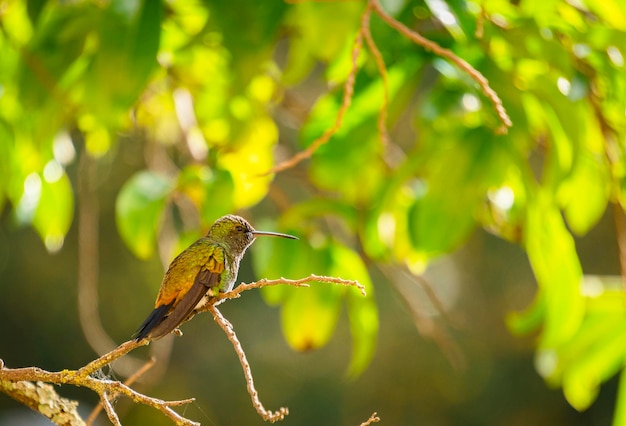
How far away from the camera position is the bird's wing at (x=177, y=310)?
96 cm

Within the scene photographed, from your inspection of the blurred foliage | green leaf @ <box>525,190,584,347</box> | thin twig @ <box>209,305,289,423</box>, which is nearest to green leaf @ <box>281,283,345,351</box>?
the blurred foliage

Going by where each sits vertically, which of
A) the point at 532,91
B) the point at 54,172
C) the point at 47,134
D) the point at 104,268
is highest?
the point at 532,91

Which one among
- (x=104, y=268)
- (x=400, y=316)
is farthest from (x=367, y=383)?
(x=104, y=268)

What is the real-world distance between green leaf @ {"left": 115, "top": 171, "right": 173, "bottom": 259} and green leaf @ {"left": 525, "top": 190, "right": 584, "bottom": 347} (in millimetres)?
874

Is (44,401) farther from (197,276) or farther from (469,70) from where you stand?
(469,70)

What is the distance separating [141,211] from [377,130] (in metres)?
0.60

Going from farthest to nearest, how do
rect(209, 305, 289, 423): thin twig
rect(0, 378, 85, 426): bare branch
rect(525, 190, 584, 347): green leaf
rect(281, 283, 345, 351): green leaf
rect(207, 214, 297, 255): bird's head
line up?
1. rect(281, 283, 345, 351): green leaf
2. rect(525, 190, 584, 347): green leaf
3. rect(207, 214, 297, 255): bird's head
4. rect(0, 378, 85, 426): bare branch
5. rect(209, 305, 289, 423): thin twig

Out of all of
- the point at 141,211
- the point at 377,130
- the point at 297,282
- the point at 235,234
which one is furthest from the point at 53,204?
the point at 297,282

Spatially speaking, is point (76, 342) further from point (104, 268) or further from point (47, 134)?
point (47, 134)

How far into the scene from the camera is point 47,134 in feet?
7.37

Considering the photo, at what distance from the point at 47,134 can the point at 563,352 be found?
1552 millimetres

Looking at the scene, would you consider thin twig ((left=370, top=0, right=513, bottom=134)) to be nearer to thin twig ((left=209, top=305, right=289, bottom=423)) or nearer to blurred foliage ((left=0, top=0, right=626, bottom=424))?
blurred foliage ((left=0, top=0, right=626, bottom=424))

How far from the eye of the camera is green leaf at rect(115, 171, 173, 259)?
80.5 inches

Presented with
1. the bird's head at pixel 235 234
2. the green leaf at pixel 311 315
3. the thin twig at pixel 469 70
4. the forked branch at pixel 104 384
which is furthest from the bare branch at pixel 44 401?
the green leaf at pixel 311 315
